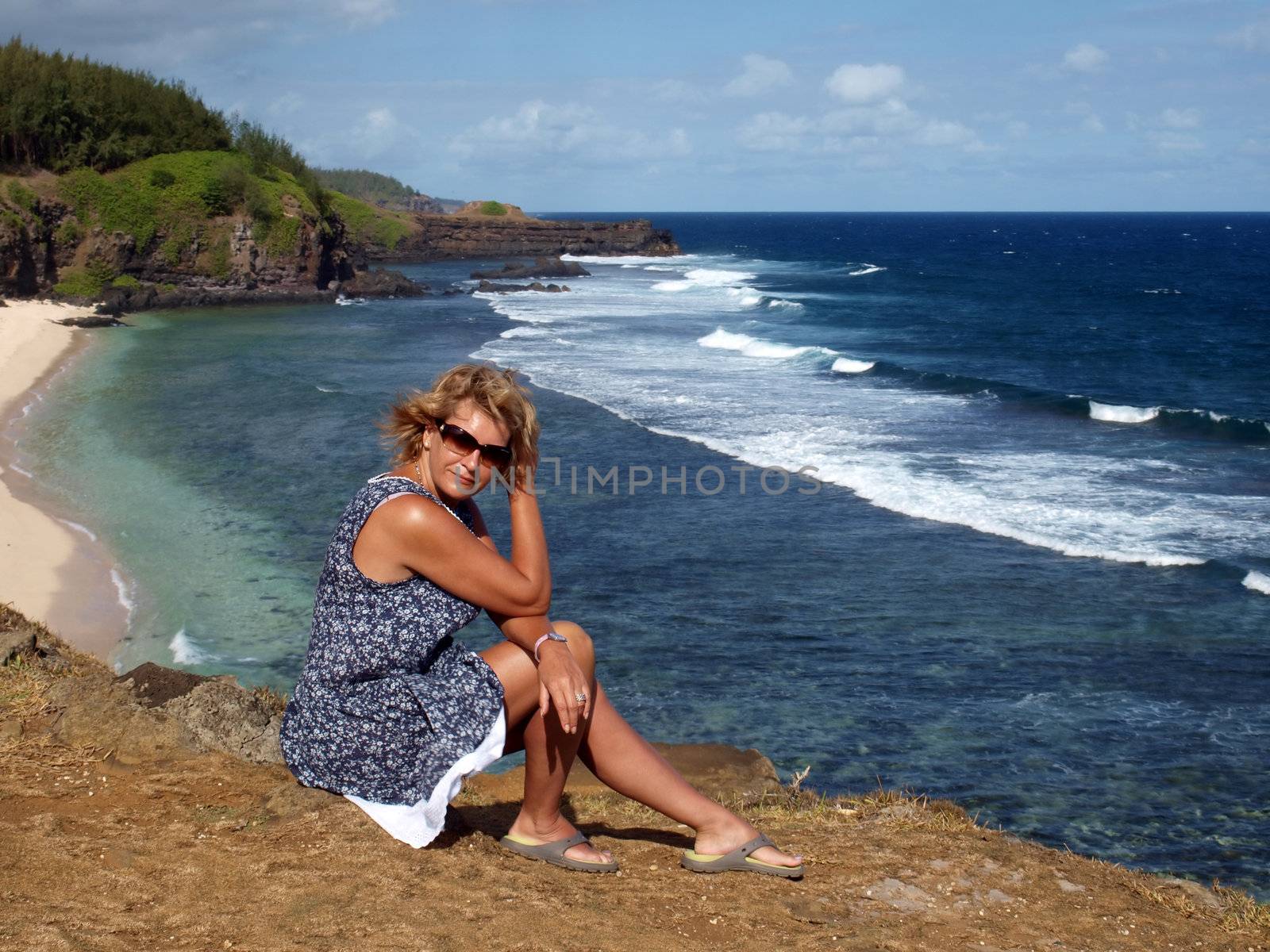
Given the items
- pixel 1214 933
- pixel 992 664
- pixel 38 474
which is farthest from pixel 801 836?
pixel 38 474

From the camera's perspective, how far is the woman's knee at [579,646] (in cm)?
359

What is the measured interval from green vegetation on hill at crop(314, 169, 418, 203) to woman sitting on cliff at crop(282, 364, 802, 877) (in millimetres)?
124222

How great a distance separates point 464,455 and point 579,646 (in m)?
0.68

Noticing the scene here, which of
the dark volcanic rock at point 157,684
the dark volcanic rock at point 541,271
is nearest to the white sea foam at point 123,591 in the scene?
the dark volcanic rock at point 157,684

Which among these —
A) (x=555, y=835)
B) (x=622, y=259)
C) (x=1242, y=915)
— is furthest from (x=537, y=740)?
(x=622, y=259)

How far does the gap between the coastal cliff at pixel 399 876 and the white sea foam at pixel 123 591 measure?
655 centimetres

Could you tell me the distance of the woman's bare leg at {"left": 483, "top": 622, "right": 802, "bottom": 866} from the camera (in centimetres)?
361

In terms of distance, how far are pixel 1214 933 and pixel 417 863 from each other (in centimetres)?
255

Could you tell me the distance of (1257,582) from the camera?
12.1m

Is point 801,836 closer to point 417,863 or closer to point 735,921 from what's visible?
point 735,921

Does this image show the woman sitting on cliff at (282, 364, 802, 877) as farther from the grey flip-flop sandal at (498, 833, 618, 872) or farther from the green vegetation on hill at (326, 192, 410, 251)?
the green vegetation on hill at (326, 192, 410, 251)

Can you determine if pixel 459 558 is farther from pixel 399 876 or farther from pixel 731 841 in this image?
pixel 731 841

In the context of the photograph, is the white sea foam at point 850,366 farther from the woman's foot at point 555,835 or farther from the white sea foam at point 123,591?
the woman's foot at point 555,835

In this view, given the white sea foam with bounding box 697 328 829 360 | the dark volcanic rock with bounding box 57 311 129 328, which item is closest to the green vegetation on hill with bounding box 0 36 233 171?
the dark volcanic rock with bounding box 57 311 129 328
